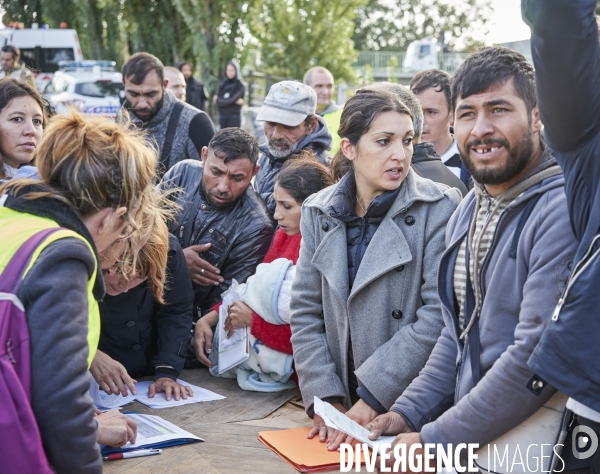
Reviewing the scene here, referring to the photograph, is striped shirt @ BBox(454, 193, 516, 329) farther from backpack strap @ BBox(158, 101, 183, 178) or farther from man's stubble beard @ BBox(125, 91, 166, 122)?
man's stubble beard @ BBox(125, 91, 166, 122)

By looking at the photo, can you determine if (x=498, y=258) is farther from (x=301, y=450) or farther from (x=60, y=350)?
(x=60, y=350)

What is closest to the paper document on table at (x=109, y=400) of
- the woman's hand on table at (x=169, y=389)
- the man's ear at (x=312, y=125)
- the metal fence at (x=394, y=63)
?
the woman's hand on table at (x=169, y=389)

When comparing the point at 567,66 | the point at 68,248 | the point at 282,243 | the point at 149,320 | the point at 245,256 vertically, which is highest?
the point at 567,66

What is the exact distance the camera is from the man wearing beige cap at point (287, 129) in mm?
5320

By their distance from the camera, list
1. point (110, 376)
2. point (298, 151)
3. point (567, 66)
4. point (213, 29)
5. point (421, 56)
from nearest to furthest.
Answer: point (567, 66) → point (110, 376) → point (298, 151) → point (213, 29) → point (421, 56)

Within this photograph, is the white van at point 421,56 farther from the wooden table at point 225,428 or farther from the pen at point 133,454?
the pen at point 133,454

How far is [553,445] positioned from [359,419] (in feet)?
3.35

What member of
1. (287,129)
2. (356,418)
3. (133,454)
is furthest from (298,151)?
(133,454)

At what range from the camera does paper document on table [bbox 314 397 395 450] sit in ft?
8.45

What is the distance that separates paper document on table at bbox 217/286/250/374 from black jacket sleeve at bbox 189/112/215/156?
85.2 inches

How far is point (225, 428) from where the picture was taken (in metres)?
3.37

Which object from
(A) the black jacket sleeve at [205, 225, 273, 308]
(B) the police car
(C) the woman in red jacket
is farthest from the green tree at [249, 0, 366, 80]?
(C) the woman in red jacket

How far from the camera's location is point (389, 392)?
3070 millimetres

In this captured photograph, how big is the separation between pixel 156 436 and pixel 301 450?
596 millimetres
